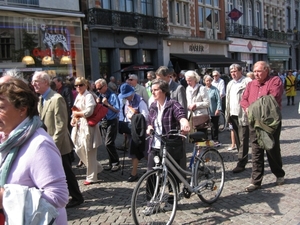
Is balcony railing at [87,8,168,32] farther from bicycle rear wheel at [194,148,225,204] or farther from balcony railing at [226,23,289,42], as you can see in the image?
bicycle rear wheel at [194,148,225,204]

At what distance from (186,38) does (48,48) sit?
10.6 m

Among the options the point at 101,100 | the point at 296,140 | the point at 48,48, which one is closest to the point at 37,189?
the point at 101,100

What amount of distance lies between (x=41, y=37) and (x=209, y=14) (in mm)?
15139

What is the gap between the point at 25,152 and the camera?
1922 millimetres

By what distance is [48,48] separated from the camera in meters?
15.2

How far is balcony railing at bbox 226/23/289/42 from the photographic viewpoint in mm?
28625

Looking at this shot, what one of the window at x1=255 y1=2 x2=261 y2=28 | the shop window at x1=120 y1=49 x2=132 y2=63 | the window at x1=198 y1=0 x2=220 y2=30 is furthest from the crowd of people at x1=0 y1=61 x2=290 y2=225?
the window at x1=255 y1=2 x2=261 y2=28

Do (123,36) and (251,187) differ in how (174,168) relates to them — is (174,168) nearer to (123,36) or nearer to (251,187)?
(251,187)

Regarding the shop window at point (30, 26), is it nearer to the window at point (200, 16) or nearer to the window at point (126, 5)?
the window at point (126, 5)

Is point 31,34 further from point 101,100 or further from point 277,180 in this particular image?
point 277,180

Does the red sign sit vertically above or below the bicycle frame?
above

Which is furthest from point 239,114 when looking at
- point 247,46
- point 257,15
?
point 257,15

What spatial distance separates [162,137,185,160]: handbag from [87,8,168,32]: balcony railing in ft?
44.1

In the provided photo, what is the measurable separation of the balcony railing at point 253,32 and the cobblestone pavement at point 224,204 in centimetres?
2354
